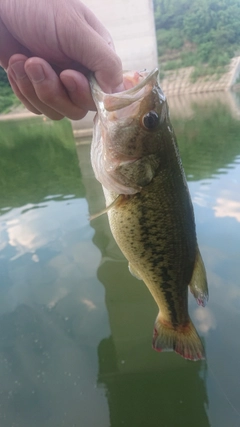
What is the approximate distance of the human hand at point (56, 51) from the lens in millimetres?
1575

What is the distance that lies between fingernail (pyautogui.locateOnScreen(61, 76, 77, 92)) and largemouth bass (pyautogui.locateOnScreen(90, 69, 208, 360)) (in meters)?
0.10

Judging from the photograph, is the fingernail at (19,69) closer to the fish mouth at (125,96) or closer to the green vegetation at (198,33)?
the fish mouth at (125,96)

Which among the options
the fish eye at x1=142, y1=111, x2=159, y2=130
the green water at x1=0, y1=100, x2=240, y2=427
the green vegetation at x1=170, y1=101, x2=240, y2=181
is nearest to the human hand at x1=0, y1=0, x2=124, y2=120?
the fish eye at x1=142, y1=111, x2=159, y2=130

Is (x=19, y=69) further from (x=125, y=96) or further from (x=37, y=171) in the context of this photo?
(x=37, y=171)

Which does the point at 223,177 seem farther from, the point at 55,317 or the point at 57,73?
the point at 57,73

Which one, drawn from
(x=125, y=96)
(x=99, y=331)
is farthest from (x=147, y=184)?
(x=99, y=331)

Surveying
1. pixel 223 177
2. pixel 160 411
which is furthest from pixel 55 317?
pixel 223 177

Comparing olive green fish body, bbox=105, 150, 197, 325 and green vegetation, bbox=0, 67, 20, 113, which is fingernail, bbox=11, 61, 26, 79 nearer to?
olive green fish body, bbox=105, 150, 197, 325

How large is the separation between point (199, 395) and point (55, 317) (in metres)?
1.71

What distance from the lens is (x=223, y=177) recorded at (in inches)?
293

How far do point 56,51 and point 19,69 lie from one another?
0.65ft

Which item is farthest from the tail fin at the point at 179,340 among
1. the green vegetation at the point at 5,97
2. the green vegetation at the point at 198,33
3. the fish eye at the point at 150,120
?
the green vegetation at the point at 198,33

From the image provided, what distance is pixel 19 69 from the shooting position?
5.55 feet

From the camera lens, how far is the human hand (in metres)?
1.58
